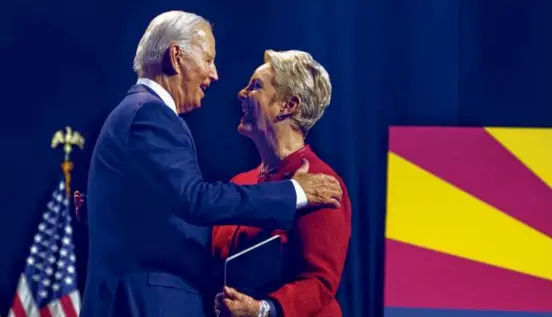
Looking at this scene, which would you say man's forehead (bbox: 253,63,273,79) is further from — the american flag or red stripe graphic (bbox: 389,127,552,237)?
the american flag

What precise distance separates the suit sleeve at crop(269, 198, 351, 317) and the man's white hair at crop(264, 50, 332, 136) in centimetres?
29

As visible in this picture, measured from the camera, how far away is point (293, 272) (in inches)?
116

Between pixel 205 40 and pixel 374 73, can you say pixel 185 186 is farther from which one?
pixel 374 73

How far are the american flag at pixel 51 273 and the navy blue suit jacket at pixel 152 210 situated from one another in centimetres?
124

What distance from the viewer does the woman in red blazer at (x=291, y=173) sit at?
2893 millimetres

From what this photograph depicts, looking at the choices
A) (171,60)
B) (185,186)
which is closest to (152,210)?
(185,186)

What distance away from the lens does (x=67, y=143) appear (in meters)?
3.87

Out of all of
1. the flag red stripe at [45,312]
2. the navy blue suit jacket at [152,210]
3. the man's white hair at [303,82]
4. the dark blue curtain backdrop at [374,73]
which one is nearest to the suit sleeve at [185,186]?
the navy blue suit jacket at [152,210]

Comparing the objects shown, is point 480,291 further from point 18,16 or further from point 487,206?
point 18,16

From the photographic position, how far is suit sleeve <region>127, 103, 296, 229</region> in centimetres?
263

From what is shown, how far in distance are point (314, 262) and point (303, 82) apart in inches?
20.4

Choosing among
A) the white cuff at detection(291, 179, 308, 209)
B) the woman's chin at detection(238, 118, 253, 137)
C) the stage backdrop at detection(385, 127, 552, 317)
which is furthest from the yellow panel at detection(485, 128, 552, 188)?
the white cuff at detection(291, 179, 308, 209)

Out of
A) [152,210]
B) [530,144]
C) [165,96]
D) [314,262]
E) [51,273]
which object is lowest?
[51,273]

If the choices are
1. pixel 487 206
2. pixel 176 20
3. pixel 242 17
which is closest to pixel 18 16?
pixel 242 17
